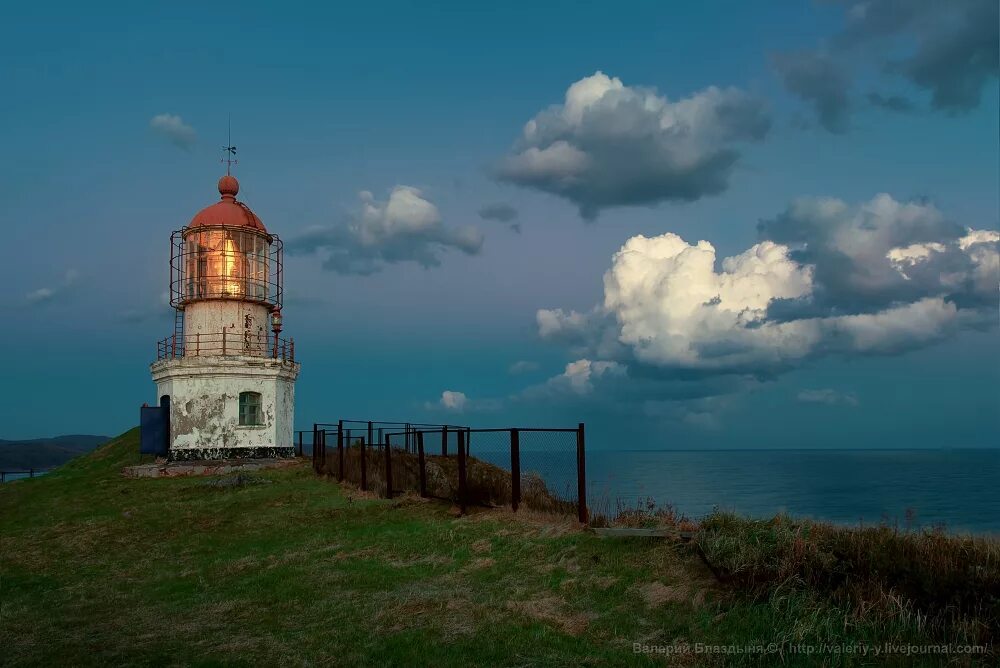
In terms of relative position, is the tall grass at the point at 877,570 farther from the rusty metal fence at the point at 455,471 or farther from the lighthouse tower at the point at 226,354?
the lighthouse tower at the point at 226,354

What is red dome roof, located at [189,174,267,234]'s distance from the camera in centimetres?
3366

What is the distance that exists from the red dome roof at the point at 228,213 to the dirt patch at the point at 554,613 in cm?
2917

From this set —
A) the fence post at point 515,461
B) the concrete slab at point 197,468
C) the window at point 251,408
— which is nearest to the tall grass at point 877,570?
the fence post at point 515,461

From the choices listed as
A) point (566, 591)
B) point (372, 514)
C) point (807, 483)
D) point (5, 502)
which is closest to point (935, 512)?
point (807, 483)

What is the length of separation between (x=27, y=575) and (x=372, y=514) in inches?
281

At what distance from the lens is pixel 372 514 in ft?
56.1

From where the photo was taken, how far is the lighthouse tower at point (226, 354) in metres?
31.8

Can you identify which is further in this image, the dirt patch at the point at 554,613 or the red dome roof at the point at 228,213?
the red dome roof at the point at 228,213

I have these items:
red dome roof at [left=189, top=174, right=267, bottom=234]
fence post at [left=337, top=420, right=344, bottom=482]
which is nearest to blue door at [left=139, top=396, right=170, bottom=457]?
red dome roof at [left=189, top=174, right=267, bottom=234]

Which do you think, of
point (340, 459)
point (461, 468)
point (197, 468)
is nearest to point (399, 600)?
point (461, 468)

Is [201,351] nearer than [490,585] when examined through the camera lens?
No

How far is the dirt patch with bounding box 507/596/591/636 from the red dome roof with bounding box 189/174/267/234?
29.2 m

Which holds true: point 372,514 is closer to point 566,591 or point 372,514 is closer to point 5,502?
point 566,591

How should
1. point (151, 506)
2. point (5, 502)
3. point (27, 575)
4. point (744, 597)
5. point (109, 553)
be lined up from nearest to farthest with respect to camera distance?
point (744, 597), point (27, 575), point (109, 553), point (151, 506), point (5, 502)
